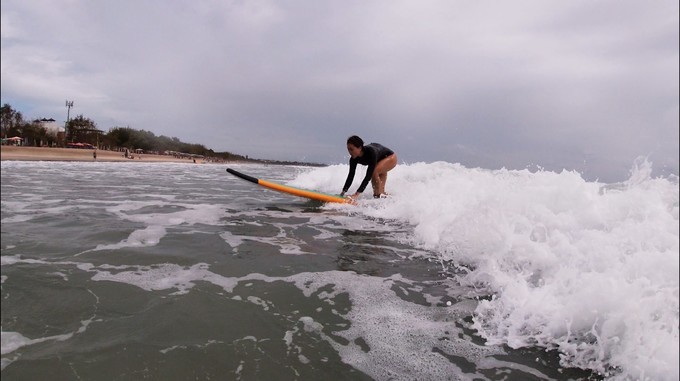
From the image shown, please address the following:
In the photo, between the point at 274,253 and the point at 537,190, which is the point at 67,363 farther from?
the point at 537,190

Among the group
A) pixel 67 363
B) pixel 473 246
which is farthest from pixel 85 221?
pixel 473 246

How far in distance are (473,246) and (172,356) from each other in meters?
3.82

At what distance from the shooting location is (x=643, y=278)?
2.98 m

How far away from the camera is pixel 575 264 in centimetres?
386

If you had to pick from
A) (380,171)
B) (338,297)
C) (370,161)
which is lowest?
(338,297)

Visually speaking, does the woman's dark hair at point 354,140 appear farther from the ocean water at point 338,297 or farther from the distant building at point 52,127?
the distant building at point 52,127

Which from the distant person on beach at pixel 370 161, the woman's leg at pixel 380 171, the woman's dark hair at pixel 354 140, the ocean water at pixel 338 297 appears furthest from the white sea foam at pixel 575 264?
the woman's leg at pixel 380 171

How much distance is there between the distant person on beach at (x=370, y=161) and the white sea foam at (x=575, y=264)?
2.04 metres

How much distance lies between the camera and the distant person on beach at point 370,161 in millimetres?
8719

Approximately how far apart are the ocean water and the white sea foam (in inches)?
0.6

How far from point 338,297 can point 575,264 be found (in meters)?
2.43

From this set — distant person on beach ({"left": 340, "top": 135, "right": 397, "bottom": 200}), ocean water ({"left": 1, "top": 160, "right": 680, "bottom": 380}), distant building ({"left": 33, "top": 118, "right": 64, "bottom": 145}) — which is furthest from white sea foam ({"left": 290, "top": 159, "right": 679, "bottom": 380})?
distant building ({"left": 33, "top": 118, "right": 64, "bottom": 145})

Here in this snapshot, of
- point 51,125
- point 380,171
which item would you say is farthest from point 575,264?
point 380,171

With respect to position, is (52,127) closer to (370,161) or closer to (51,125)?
(51,125)
